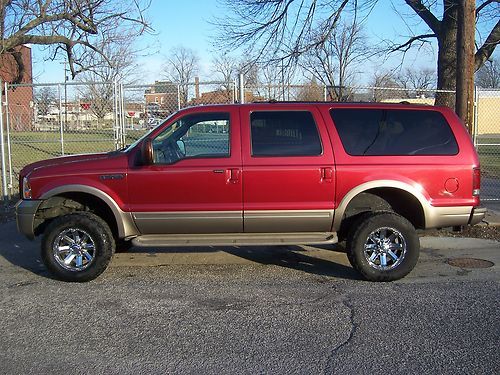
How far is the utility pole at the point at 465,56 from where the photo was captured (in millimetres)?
8061

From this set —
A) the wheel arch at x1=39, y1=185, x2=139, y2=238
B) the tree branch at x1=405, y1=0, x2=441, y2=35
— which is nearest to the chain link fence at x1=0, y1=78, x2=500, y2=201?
the tree branch at x1=405, y1=0, x2=441, y2=35

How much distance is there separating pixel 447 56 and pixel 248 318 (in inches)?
376

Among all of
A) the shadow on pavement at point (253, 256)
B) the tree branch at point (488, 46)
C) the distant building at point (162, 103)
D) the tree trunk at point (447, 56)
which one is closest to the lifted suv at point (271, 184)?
the shadow on pavement at point (253, 256)

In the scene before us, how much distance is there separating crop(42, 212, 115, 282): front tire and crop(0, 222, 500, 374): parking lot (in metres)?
0.18

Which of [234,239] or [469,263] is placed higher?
[234,239]

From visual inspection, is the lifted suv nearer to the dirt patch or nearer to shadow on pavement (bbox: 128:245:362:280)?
shadow on pavement (bbox: 128:245:362:280)

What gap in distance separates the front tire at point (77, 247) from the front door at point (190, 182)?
446 millimetres

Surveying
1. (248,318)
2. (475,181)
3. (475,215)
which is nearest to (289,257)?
(248,318)

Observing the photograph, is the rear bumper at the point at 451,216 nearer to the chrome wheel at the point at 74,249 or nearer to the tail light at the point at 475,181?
the tail light at the point at 475,181

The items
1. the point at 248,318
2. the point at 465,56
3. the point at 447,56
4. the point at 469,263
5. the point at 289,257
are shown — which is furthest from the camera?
the point at 447,56

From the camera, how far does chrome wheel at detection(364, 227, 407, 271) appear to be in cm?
550

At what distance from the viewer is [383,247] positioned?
18.1 ft

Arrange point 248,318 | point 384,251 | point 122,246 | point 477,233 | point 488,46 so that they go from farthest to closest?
point 488,46, point 477,233, point 122,246, point 384,251, point 248,318

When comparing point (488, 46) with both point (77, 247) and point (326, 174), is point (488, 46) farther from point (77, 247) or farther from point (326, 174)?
point (77, 247)
